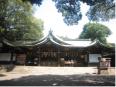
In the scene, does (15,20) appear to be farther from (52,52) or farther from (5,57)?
(52,52)

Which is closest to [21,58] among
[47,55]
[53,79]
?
[47,55]

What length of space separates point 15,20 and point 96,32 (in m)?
27.5

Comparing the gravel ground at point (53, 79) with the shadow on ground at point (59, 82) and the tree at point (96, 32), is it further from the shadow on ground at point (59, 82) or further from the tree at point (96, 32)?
the tree at point (96, 32)

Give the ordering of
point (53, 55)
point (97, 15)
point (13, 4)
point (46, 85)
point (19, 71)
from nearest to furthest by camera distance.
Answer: point (46, 85) → point (97, 15) → point (19, 71) → point (13, 4) → point (53, 55)

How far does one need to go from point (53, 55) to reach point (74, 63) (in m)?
2.97

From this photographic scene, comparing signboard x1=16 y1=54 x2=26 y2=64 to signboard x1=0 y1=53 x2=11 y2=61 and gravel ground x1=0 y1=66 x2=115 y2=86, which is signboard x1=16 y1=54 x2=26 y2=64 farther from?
gravel ground x1=0 y1=66 x2=115 y2=86

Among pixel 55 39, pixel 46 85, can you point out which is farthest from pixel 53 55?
pixel 46 85

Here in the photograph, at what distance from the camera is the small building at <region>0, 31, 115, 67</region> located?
28016mm

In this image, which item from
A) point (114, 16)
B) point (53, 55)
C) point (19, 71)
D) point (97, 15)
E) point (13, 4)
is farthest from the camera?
point (53, 55)

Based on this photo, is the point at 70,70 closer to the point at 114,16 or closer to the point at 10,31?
the point at 114,16

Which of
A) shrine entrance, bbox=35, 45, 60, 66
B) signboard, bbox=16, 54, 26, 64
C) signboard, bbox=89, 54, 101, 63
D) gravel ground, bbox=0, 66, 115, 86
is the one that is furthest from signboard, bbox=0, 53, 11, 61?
signboard, bbox=89, 54, 101, 63

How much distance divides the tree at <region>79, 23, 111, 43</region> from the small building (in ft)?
71.0

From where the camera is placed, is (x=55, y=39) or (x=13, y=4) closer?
(x=13, y=4)

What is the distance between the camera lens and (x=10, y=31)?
30141 mm
